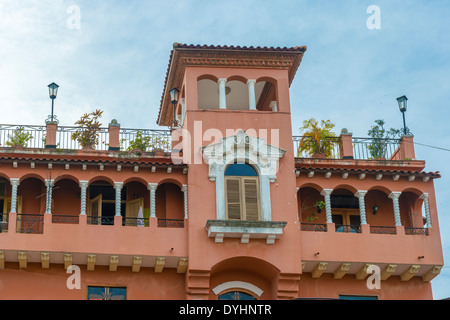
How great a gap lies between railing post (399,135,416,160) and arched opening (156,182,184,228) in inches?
292

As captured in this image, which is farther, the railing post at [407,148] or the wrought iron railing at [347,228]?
the railing post at [407,148]

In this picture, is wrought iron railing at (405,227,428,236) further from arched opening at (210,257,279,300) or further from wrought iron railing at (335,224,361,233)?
arched opening at (210,257,279,300)

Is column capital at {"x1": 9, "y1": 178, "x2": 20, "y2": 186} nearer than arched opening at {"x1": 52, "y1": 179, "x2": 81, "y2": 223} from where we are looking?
Yes

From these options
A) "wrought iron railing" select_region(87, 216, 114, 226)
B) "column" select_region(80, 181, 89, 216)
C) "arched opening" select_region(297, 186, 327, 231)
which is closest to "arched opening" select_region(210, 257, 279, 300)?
"arched opening" select_region(297, 186, 327, 231)

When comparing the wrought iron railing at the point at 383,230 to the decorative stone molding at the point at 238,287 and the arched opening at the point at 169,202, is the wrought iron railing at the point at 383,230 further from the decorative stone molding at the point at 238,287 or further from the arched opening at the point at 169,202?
the arched opening at the point at 169,202

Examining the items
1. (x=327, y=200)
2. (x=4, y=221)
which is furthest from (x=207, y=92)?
(x=4, y=221)

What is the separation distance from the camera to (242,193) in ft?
99.9

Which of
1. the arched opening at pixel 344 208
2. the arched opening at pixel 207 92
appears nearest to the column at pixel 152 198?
the arched opening at pixel 207 92

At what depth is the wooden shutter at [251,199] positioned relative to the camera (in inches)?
1187

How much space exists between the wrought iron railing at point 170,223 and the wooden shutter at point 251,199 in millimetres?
2061

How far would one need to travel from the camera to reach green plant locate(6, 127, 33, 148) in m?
31.4

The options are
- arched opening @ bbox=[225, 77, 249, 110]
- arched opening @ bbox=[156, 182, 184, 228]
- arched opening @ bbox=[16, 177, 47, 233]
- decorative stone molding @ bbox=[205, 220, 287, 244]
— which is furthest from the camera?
arched opening @ bbox=[225, 77, 249, 110]
